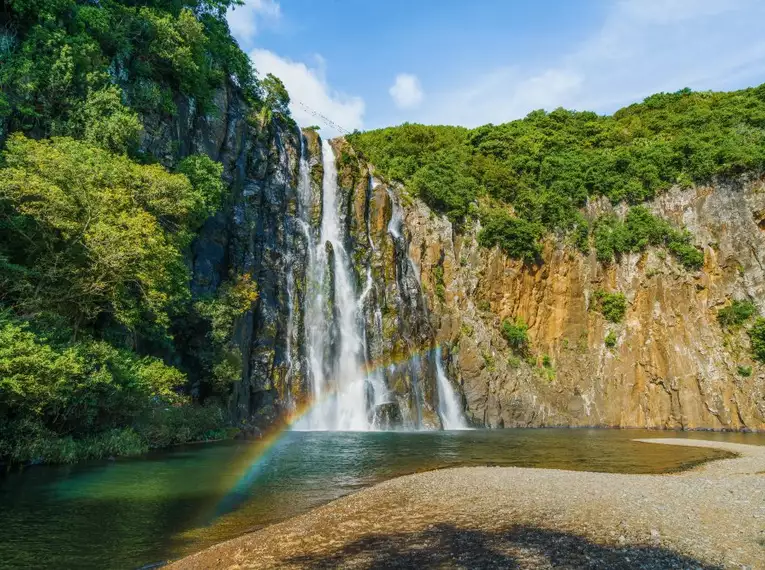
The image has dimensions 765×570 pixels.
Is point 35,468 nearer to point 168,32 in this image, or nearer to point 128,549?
point 128,549

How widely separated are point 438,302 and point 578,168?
2293cm

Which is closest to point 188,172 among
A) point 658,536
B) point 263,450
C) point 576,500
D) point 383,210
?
point 263,450

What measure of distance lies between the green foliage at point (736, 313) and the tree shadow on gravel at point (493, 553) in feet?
146

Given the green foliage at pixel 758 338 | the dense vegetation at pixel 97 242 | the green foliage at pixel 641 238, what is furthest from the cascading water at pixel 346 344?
the green foliage at pixel 758 338

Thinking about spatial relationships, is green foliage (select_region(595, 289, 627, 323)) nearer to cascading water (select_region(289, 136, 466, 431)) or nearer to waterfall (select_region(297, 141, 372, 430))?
cascading water (select_region(289, 136, 466, 431))

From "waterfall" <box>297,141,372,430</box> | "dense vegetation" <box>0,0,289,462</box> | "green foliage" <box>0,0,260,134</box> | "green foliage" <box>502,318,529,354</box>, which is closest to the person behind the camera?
"dense vegetation" <box>0,0,289,462</box>

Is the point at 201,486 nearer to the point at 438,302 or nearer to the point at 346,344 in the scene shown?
the point at 346,344

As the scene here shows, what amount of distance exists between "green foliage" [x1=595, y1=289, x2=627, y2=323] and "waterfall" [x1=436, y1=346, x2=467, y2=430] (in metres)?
17.5

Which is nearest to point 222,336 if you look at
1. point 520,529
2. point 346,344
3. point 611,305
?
point 346,344

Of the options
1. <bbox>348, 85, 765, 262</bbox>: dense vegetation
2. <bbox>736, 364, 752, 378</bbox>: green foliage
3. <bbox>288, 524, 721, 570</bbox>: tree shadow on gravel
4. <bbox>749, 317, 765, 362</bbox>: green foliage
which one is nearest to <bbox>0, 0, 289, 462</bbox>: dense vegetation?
<bbox>288, 524, 721, 570</bbox>: tree shadow on gravel

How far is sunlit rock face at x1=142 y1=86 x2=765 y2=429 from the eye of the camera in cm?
3222

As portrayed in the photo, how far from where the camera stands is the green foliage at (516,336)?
4559cm

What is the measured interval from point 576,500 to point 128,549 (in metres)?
8.83

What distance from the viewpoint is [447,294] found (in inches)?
1797
